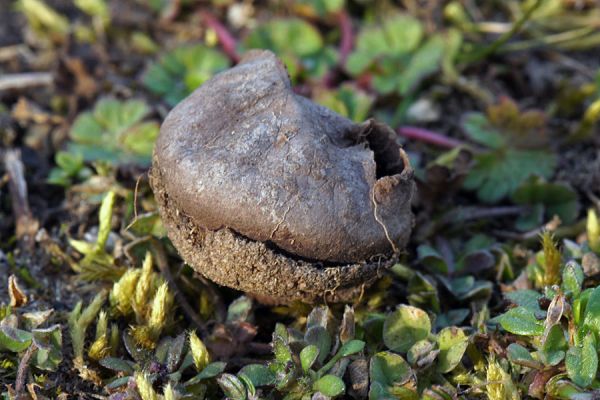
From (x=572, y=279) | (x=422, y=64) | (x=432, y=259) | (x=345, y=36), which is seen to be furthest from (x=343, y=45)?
(x=572, y=279)

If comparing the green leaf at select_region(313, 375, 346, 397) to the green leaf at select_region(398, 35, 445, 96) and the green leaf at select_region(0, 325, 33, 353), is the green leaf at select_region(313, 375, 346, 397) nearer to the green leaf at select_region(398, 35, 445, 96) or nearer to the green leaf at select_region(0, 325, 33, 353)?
the green leaf at select_region(0, 325, 33, 353)

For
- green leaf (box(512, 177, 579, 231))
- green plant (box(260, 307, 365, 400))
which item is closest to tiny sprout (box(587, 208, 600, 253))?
green leaf (box(512, 177, 579, 231))

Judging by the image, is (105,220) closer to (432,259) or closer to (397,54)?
(432,259)

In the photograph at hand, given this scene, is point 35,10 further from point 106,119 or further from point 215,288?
point 215,288

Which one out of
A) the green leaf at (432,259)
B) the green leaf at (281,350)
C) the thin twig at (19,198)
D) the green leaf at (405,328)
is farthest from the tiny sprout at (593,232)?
the thin twig at (19,198)

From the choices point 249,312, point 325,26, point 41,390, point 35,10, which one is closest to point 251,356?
point 249,312

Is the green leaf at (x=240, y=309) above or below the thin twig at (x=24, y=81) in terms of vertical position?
below

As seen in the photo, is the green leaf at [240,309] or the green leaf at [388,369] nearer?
the green leaf at [388,369]

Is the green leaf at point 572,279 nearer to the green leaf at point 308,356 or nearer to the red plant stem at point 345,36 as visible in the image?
Answer: the green leaf at point 308,356
